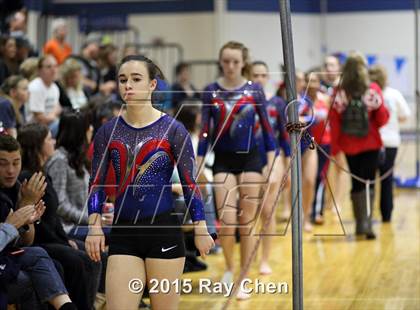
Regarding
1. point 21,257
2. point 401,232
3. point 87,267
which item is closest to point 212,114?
point 87,267

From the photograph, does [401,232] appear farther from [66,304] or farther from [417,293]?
[66,304]

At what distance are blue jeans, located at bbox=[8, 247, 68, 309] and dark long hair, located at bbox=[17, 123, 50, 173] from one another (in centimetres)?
67

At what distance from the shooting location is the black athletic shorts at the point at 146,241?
440 centimetres

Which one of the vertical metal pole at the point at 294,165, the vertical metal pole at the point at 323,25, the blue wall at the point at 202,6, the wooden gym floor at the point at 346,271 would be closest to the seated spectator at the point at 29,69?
the wooden gym floor at the point at 346,271

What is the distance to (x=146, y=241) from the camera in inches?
174

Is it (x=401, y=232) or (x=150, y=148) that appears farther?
(x=401, y=232)

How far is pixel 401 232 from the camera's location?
30.6 ft

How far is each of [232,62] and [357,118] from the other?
246cm

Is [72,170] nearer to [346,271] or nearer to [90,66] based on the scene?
[346,271]

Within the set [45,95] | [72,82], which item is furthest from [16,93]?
[72,82]

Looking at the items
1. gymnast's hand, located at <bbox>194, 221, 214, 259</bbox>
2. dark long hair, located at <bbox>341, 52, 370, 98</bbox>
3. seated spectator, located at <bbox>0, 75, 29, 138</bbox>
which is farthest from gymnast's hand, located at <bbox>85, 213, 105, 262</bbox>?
dark long hair, located at <bbox>341, 52, 370, 98</bbox>

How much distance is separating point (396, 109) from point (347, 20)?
5.48m

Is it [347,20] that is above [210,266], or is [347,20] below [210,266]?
above

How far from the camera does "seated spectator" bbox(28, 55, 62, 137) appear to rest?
862cm
